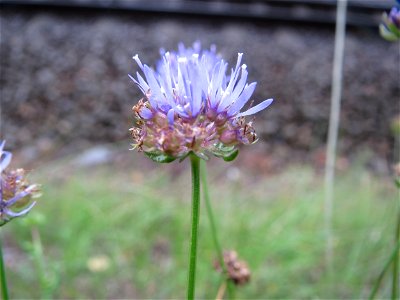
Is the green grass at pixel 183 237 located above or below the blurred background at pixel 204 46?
below

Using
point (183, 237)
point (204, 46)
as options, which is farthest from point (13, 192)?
point (204, 46)

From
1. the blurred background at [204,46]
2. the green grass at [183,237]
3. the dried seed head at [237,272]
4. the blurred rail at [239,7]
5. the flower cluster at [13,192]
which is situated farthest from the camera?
the blurred rail at [239,7]

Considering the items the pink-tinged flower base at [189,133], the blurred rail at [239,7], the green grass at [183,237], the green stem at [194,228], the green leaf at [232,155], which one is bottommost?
the green grass at [183,237]

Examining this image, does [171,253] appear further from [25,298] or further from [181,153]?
[181,153]

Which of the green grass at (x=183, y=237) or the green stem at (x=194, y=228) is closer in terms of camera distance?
the green stem at (x=194, y=228)

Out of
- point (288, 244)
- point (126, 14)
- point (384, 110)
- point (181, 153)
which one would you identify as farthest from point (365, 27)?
point (181, 153)

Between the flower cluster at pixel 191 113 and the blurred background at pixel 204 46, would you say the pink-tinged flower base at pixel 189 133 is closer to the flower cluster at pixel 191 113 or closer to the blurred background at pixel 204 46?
the flower cluster at pixel 191 113

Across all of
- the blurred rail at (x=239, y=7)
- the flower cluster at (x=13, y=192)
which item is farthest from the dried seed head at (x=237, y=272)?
the blurred rail at (x=239, y=7)
